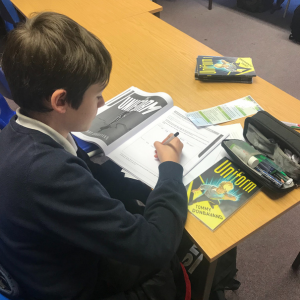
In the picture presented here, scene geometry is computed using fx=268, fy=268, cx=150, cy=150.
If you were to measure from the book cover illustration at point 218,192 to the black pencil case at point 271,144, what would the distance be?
3 centimetres

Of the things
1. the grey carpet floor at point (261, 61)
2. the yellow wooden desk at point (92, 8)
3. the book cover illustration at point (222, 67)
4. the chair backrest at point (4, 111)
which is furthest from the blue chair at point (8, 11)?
the grey carpet floor at point (261, 61)

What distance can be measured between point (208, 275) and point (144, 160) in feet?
1.21

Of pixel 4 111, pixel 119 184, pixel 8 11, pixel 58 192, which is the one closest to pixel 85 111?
pixel 58 192

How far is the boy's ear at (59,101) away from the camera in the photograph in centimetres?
56

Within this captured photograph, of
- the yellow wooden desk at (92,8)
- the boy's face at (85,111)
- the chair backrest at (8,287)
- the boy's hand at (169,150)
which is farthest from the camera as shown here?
the yellow wooden desk at (92,8)

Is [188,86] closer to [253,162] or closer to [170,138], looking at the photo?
[170,138]

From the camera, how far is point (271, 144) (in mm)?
747

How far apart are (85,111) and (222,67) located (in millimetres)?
708

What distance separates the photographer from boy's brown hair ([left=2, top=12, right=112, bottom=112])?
1.78 ft

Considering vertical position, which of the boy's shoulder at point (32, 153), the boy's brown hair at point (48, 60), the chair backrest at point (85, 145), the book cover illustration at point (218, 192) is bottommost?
the chair backrest at point (85, 145)

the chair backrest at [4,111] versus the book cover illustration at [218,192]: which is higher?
the book cover illustration at [218,192]

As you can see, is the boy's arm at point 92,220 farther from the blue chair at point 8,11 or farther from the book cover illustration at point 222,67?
the blue chair at point 8,11

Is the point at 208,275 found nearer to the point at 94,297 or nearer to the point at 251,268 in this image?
the point at 94,297

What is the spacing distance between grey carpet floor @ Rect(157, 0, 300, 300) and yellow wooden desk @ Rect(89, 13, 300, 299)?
0.52 meters
